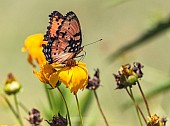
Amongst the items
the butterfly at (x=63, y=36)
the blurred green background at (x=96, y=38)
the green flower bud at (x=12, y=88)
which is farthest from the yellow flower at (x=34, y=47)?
the blurred green background at (x=96, y=38)

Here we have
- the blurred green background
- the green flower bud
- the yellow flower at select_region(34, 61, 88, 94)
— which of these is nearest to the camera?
the yellow flower at select_region(34, 61, 88, 94)

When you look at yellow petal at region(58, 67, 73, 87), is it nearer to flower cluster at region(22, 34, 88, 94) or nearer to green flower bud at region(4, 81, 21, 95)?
flower cluster at region(22, 34, 88, 94)

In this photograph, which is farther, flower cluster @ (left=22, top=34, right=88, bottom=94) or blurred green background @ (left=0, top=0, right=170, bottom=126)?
blurred green background @ (left=0, top=0, right=170, bottom=126)

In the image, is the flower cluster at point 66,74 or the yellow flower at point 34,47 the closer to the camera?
the flower cluster at point 66,74

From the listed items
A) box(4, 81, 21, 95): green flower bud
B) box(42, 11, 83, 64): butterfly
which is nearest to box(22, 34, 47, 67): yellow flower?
box(4, 81, 21, 95): green flower bud

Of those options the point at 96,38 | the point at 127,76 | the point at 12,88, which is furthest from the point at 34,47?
the point at 96,38

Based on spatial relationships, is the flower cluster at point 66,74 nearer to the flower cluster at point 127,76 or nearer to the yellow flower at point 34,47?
the flower cluster at point 127,76
